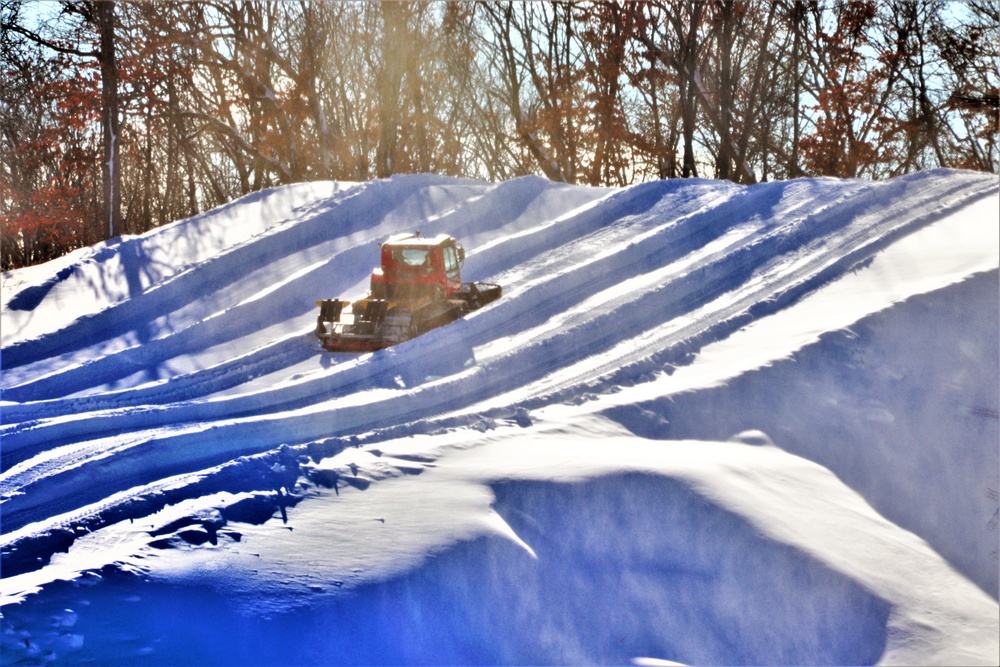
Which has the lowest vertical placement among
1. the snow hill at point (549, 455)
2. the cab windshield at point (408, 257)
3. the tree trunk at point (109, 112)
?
the snow hill at point (549, 455)

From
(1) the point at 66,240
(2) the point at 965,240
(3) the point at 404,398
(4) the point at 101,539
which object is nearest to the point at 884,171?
(2) the point at 965,240

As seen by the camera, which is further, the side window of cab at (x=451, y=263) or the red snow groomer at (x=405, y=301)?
the side window of cab at (x=451, y=263)

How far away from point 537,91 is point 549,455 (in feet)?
59.5

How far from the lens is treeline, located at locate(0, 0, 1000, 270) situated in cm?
1791

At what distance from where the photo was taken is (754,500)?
16.7 feet

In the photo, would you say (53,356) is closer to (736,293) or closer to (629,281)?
(629,281)

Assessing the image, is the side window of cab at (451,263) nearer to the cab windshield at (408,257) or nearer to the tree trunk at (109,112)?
the cab windshield at (408,257)

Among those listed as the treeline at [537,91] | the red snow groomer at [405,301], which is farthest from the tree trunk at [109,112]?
the red snow groomer at [405,301]

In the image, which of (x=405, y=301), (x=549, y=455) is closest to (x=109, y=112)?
(x=405, y=301)

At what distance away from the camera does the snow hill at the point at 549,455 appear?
4.30 meters

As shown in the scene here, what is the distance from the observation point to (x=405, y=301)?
8.77 meters

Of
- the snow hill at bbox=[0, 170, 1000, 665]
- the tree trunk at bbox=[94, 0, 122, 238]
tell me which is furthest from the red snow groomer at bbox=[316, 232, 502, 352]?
the tree trunk at bbox=[94, 0, 122, 238]

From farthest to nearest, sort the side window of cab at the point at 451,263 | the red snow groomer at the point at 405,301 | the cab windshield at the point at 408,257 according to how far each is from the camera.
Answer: the side window of cab at the point at 451,263 < the cab windshield at the point at 408,257 < the red snow groomer at the point at 405,301

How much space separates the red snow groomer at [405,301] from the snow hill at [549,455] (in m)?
0.32
